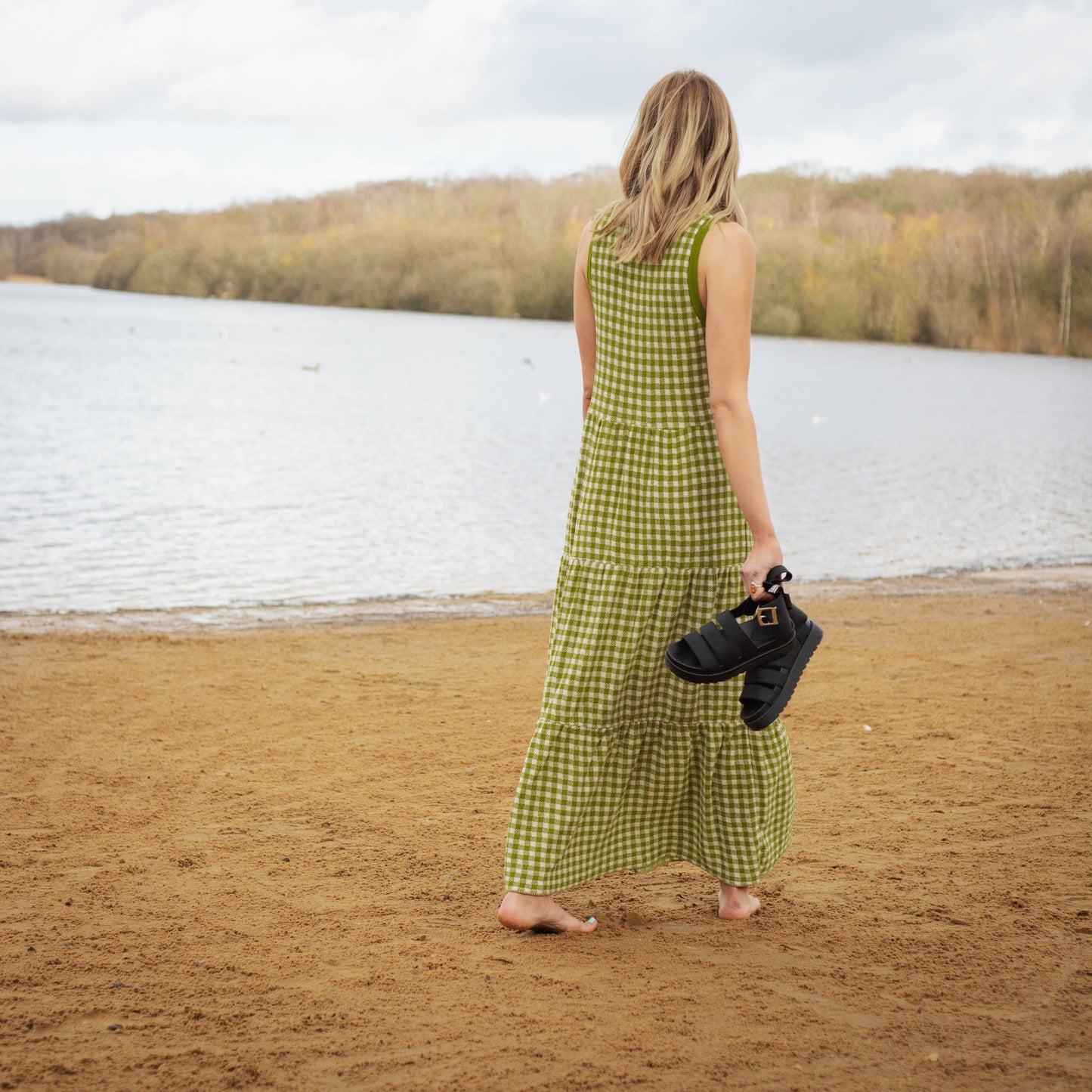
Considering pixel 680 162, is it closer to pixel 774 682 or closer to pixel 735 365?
pixel 735 365

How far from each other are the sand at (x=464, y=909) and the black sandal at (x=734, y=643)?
831 mm

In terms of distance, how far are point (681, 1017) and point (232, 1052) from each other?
3.44 ft

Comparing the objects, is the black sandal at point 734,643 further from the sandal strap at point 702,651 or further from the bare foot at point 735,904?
the bare foot at point 735,904

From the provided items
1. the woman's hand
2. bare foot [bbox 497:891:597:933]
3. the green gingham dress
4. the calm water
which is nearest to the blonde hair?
the green gingham dress

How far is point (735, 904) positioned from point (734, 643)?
0.98 meters

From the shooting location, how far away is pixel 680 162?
287 cm

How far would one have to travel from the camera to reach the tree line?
78.9 m

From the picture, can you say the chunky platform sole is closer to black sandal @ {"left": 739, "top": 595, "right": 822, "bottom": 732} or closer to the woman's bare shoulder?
black sandal @ {"left": 739, "top": 595, "right": 822, "bottom": 732}

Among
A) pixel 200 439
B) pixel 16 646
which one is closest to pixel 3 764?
pixel 16 646

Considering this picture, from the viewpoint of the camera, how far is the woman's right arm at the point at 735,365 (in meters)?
2.84

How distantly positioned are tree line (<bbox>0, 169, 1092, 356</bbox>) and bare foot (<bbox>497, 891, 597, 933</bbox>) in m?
56.4

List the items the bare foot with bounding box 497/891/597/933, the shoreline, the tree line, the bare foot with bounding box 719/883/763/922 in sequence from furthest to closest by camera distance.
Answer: the tree line → the shoreline → the bare foot with bounding box 719/883/763/922 → the bare foot with bounding box 497/891/597/933

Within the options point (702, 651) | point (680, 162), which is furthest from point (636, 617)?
point (680, 162)

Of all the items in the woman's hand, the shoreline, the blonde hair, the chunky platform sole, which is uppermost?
the blonde hair
